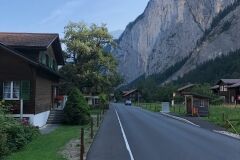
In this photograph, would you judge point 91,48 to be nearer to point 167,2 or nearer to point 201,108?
point 201,108

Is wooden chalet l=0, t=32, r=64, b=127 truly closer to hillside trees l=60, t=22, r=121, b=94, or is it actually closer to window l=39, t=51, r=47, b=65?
window l=39, t=51, r=47, b=65

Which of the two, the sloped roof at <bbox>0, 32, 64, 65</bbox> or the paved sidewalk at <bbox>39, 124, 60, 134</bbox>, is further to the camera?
the sloped roof at <bbox>0, 32, 64, 65</bbox>

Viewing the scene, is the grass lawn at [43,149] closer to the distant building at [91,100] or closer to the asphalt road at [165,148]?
the asphalt road at [165,148]

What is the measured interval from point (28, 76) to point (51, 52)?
37.0 feet

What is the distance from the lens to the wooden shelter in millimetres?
52375

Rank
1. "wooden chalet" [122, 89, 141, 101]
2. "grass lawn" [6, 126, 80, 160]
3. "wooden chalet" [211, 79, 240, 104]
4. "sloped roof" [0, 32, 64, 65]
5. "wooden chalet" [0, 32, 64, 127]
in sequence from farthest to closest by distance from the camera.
→ "wooden chalet" [122, 89, 141, 101], "wooden chalet" [211, 79, 240, 104], "sloped roof" [0, 32, 64, 65], "wooden chalet" [0, 32, 64, 127], "grass lawn" [6, 126, 80, 160]

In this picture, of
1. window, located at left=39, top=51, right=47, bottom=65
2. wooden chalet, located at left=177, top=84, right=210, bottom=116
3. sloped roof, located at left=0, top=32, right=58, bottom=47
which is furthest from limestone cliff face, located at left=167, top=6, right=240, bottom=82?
sloped roof, located at left=0, top=32, right=58, bottom=47

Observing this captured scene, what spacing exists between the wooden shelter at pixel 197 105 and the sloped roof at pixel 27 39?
19332 mm

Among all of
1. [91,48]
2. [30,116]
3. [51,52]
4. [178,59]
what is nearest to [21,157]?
[30,116]

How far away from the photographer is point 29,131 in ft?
83.7

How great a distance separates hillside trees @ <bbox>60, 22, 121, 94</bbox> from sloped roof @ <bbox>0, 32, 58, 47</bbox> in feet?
87.4

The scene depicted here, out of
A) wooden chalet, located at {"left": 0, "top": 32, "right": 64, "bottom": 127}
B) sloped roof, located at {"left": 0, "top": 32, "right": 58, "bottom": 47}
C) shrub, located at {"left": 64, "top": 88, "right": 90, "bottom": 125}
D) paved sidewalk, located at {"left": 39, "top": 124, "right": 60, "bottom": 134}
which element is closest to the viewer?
paved sidewalk, located at {"left": 39, "top": 124, "right": 60, "bottom": 134}

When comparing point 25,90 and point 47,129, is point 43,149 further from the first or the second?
point 25,90

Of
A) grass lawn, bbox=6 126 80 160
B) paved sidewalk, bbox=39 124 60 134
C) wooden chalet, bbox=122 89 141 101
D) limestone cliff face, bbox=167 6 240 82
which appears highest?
limestone cliff face, bbox=167 6 240 82
